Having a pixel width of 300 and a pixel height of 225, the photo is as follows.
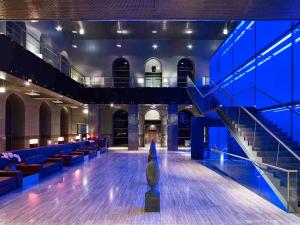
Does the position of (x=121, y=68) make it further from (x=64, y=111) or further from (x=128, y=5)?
(x=128, y=5)

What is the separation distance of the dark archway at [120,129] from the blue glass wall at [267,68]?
11991mm

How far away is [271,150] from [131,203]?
4565 millimetres

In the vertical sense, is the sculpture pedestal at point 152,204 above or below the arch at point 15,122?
below

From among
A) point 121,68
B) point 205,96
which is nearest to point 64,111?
point 121,68

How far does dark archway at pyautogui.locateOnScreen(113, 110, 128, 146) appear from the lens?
25.9 meters

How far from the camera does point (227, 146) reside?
16.5 m

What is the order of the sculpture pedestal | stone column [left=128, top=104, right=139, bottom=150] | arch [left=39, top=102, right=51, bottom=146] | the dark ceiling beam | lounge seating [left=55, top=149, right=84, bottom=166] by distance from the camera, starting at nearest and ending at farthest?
the dark ceiling beam, the sculpture pedestal, lounge seating [left=55, top=149, right=84, bottom=166], arch [left=39, top=102, right=51, bottom=146], stone column [left=128, top=104, right=139, bottom=150]

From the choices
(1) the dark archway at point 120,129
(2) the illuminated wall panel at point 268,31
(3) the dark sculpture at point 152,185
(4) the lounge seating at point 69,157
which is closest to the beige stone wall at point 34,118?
(4) the lounge seating at point 69,157

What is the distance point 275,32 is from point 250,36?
8.04 feet

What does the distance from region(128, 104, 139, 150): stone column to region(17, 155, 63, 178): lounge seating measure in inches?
422

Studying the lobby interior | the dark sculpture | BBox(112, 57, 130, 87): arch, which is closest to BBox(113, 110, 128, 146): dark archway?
the lobby interior

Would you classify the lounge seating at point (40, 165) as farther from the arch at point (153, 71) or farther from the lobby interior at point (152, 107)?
the arch at point (153, 71)

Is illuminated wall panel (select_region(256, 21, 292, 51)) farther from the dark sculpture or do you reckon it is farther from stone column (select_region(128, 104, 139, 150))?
stone column (select_region(128, 104, 139, 150))

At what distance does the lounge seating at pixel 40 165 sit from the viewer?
30.4ft
